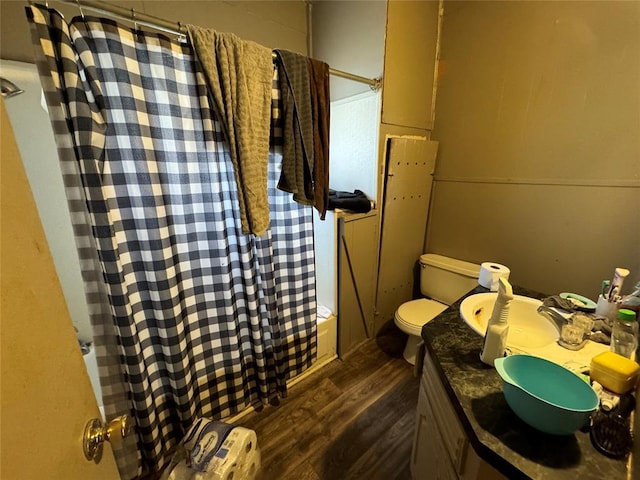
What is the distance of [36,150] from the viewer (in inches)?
46.9

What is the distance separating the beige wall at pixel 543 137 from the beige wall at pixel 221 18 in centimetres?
103

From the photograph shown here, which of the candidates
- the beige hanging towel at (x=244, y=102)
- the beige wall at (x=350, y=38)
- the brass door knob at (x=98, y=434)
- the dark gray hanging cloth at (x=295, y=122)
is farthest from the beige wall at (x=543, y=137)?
the brass door knob at (x=98, y=434)

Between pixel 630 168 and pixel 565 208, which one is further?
pixel 565 208

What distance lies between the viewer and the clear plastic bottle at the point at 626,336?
0.74m

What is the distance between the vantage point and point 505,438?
59cm

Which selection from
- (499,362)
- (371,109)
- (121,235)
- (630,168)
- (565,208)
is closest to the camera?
(499,362)

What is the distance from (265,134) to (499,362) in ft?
3.67

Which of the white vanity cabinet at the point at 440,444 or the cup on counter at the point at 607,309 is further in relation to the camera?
the cup on counter at the point at 607,309

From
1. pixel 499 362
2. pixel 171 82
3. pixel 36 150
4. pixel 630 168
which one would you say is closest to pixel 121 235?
pixel 171 82

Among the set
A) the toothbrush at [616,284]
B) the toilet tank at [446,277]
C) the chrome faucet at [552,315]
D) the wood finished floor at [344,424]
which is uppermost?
the toothbrush at [616,284]

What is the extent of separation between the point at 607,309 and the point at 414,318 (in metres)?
0.95

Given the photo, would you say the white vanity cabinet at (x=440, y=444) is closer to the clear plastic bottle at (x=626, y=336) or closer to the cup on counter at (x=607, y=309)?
the clear plastic bottle at (x=626, y=336)

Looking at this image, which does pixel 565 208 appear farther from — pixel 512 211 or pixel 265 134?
pixel 265 134

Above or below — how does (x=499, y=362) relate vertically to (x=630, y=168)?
below
